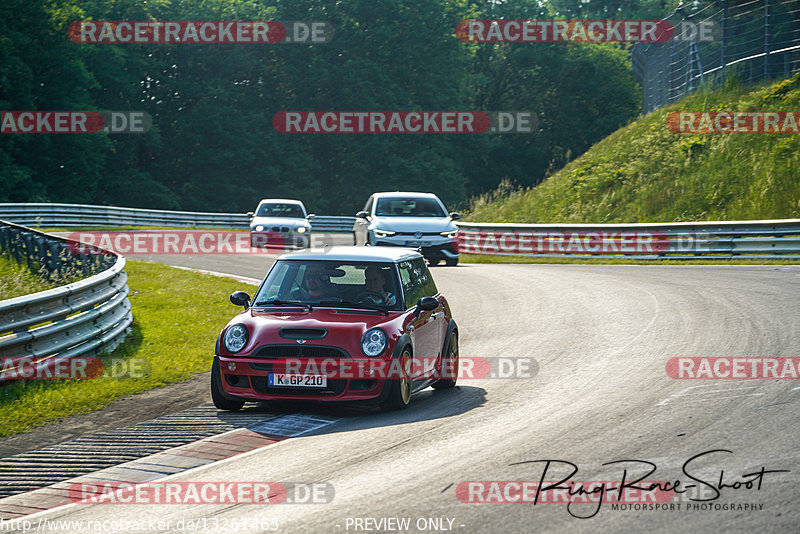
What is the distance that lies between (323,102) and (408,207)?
45.2 meters

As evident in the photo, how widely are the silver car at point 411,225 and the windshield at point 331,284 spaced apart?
41.6 ft

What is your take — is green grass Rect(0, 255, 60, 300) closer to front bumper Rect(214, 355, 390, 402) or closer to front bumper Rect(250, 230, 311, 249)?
front bumper Rect(214, 355, 390, 402)

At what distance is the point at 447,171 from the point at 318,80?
10.9 metres

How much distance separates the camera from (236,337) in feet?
30.5

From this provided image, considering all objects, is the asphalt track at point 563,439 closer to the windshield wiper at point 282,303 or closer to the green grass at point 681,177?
the windshield wiper at point 282,303

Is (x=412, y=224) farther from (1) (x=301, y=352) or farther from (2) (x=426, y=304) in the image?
(1) (x=301, y=352)

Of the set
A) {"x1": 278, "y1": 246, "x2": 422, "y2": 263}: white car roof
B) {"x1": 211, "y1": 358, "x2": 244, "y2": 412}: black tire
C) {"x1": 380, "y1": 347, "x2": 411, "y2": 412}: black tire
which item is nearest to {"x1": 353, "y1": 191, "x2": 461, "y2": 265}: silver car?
{"x1": 278, "y1": 246, "x2": 422, "y2": 263}: white car roof

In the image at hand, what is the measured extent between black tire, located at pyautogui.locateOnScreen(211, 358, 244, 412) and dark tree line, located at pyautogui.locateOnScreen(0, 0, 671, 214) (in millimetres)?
47618

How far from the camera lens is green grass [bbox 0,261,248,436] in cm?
933

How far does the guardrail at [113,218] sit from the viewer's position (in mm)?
39219

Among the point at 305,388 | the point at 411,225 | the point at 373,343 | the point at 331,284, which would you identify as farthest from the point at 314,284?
the point at 411,225

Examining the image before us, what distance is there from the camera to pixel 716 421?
815cm

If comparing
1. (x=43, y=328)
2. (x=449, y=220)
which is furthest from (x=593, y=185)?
(x=43, y=328)

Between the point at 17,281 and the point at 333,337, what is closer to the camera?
the point at 333,337
